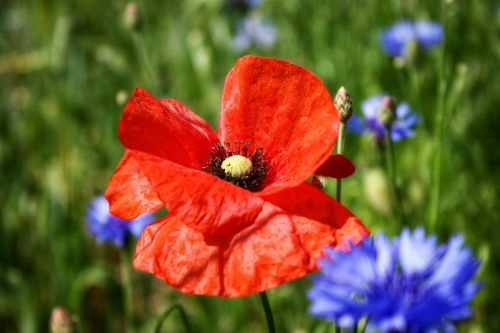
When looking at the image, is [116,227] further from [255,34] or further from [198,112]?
[255,34]

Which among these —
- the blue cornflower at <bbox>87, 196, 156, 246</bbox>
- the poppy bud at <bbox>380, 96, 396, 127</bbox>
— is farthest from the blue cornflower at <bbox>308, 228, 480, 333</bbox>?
the blue cornflower at <bbox>87, 196, 156, 246</bbox>

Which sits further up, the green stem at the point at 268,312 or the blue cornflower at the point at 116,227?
Result: the blue cornflower at the point at 116,227

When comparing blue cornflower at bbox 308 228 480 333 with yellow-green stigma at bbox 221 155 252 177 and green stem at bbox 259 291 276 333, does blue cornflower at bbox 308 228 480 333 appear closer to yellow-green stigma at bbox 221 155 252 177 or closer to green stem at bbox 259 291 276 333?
green stem at bbox 259 291 276 333

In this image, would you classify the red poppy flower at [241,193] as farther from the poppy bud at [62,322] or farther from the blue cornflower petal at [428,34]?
the blue cornflower petal at [428,34]

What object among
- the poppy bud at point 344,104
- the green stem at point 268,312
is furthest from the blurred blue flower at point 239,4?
the green stem at point 268,312

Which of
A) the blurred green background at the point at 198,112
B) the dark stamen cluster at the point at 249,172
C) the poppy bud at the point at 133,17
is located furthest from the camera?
the poppy bud at the point at 133,17

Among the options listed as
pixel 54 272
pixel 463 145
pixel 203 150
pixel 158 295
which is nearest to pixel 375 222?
pixel 463 145

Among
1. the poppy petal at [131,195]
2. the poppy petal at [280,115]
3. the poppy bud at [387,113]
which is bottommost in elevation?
the poppy petal at [131,195]

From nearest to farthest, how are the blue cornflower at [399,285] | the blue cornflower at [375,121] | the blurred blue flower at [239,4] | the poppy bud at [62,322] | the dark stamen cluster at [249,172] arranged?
the blue cornflower at [399,285]
the dark stamen cluster at [249,172]
the poppy bud at [62,322]
the blue cornflower at [375,121]
the blurred blue flower at [239,4]

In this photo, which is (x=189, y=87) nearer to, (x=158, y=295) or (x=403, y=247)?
(x=158, y=295)
